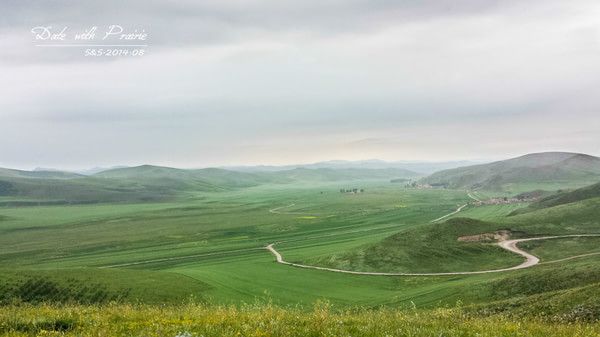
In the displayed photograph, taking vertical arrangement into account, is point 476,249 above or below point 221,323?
below

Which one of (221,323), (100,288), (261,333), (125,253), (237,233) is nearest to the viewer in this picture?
(261,333)

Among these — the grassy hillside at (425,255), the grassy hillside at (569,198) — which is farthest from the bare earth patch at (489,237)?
the grassy hillside at (569,198)

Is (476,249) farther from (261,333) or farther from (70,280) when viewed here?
(261,333)

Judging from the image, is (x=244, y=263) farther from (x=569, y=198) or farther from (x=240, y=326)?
(x=569, y=198)

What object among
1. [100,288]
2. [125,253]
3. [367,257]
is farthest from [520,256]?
[125,253]

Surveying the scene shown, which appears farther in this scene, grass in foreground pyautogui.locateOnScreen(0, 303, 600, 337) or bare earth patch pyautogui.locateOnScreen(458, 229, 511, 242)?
bare earth patch pyautogui.locateOnScreen(458, 229, 511, 242)

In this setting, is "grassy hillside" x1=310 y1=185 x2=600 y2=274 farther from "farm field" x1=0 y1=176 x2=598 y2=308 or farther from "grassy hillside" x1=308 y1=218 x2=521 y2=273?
"farm field" x1=0 y1=176 x2=598 y2=308

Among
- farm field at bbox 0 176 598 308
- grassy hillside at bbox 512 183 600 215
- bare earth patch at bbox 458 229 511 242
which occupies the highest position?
grassy hillside at bbox 512 183 600 215

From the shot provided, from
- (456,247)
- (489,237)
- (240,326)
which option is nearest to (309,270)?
(456,247)

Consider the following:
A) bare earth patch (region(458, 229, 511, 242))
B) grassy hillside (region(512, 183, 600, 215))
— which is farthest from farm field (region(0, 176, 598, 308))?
grassy hillside (region(512, 183, 600, 215))

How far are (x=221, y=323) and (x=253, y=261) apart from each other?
295ft

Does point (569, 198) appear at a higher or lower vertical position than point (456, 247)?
higher

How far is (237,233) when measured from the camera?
161750 millimetres

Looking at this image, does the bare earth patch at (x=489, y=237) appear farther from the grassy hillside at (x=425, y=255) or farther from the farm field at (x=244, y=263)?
the farm field at (x=244, y=263)
